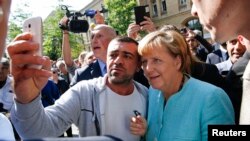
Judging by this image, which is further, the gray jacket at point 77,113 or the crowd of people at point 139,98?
the gray jacket at point 77,113

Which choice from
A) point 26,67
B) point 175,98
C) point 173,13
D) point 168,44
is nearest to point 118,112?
point 175,98

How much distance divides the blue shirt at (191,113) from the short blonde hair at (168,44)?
0.21m

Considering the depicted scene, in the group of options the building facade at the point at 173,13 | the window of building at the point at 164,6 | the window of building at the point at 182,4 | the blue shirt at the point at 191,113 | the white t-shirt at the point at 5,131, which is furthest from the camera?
the window of building at the point at 164,6

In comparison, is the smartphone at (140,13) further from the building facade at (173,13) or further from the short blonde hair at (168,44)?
the building facade at (173,13)

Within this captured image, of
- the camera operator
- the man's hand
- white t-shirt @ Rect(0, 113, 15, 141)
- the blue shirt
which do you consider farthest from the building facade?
white t-shirt @ Rect(0, 113, 15, 141)

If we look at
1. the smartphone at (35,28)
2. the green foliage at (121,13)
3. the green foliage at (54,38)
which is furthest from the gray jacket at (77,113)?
the green foliage at (121,13)

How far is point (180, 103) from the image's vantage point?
1.97 metres

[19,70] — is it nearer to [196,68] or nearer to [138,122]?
[138,122]

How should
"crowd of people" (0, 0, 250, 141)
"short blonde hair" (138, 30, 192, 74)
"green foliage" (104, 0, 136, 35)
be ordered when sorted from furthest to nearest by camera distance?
"green foliage" (104, 0, 136, 35)
"short blonde hair" (138, 30, 192, 74)
"crowd of people" (0, 0, 250, 141)

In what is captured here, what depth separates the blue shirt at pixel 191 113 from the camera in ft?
6.10

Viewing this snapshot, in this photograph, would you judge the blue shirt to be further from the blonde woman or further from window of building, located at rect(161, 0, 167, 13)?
window of building, located at rect(161, 0, 167, 13)

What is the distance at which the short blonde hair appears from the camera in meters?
2.10

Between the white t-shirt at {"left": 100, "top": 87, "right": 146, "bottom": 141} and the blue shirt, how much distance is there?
160 millimetres

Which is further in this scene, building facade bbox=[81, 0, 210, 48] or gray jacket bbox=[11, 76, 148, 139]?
building facade bbox=[81, 0, 210, 48]
